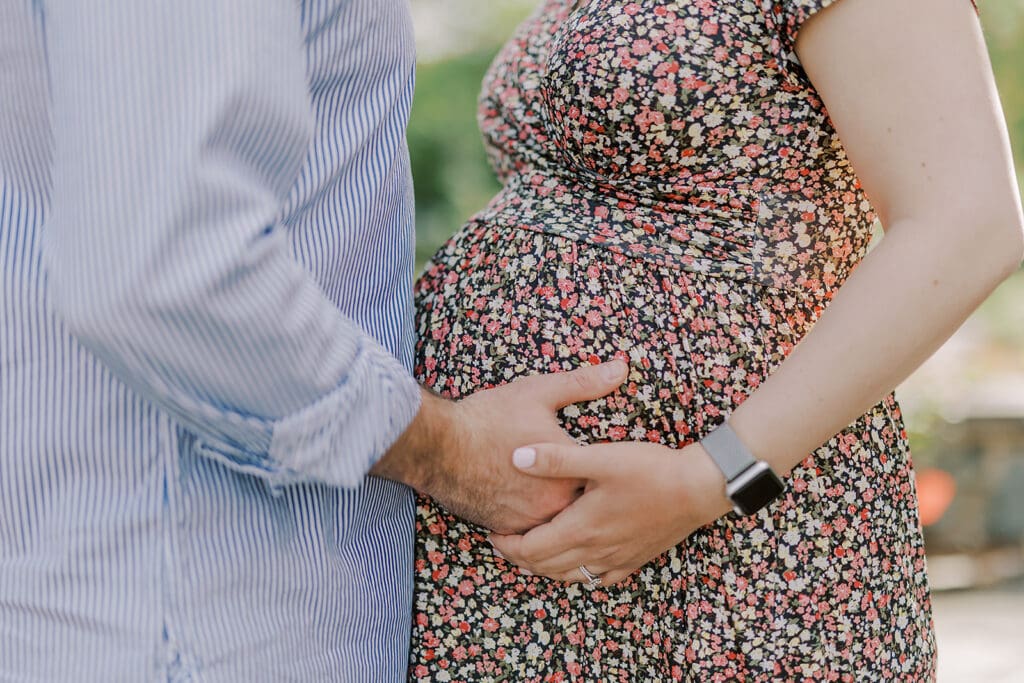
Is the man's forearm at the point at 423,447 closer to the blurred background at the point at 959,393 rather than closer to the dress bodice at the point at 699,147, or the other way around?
the dress bodice at the point at 699,147

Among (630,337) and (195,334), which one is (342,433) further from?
(630,337)

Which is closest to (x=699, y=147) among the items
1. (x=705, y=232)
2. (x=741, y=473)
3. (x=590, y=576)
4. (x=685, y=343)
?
(x=705, y=232)

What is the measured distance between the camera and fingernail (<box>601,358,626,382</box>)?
115cm

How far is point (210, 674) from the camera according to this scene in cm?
93

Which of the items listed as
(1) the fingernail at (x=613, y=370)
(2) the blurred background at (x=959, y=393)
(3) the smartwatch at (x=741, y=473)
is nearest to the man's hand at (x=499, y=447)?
(1) the fingernail at (x=613, y=370)

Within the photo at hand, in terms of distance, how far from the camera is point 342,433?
89 cm

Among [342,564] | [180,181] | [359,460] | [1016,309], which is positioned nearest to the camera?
[180,181]

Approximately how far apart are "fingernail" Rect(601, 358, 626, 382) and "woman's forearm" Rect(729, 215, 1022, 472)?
15 centimetres

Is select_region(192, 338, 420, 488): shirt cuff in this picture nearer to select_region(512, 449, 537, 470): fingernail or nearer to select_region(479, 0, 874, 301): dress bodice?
select_region(512, 449, 537, 470): fingernail

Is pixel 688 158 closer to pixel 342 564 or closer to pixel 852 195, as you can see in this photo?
pixel 852 195

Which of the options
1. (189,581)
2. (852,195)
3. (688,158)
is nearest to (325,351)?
(189,581)

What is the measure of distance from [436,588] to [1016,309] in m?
5.76

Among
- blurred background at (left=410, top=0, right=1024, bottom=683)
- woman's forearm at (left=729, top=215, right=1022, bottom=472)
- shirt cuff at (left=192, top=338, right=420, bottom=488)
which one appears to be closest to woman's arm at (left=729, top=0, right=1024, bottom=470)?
woman's forearm at (left=729, top=215, right=1022, bottom=472)

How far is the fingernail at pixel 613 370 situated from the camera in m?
1.15
